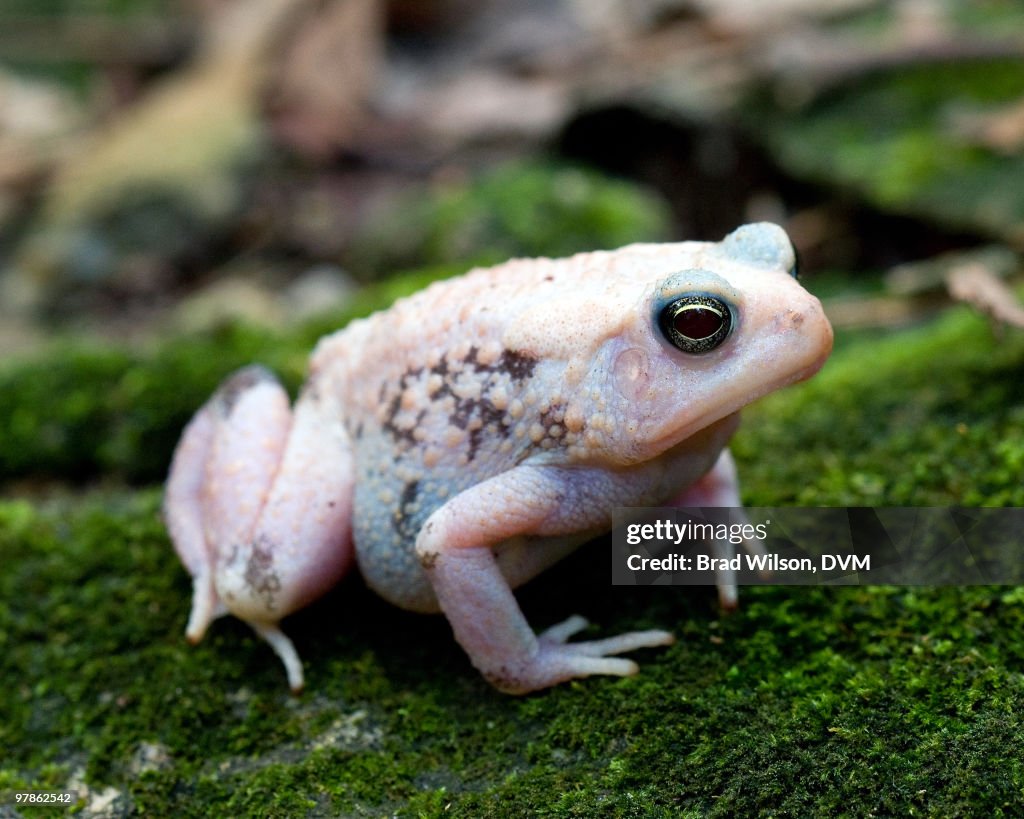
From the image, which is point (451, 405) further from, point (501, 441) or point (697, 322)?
point (697, 322)

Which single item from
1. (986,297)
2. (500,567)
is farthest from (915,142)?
(500,567)

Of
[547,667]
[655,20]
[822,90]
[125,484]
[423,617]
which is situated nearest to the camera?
[547,667]

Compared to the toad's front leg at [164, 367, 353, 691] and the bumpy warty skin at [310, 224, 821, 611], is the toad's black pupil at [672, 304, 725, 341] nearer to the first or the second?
the bumpy warty skin at [310, 224, 821, 611]

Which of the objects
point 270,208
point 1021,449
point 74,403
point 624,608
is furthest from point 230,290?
point 1021,449

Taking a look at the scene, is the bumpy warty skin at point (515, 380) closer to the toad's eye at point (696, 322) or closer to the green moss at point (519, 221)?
the toad's eye at point (696, 322)

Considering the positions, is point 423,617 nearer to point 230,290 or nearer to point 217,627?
point 217,627

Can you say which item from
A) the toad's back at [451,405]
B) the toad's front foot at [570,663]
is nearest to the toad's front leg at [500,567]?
the toad's front foot at [570,663]
